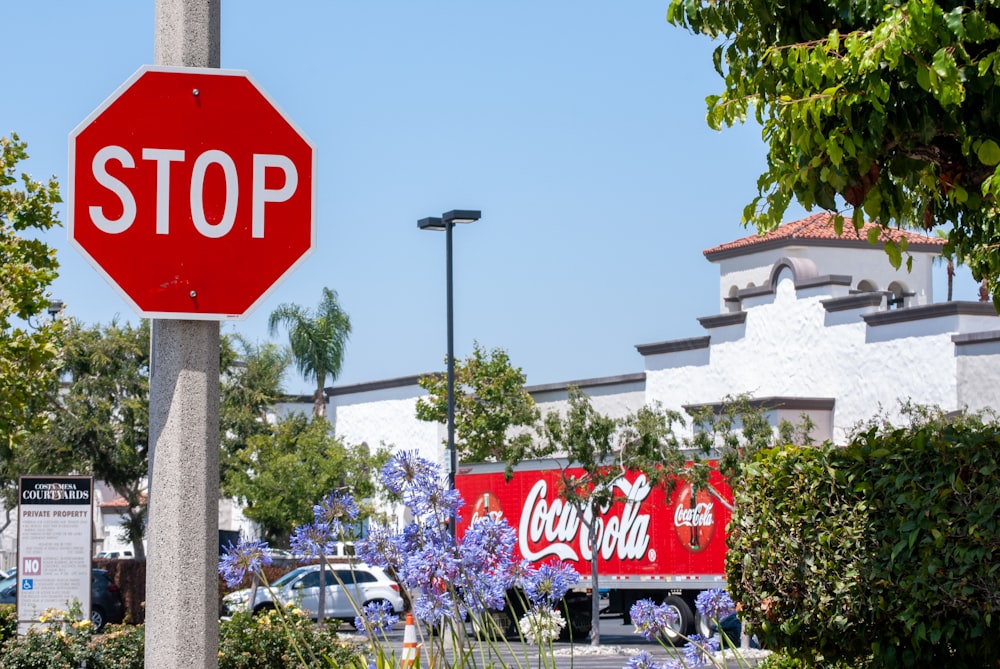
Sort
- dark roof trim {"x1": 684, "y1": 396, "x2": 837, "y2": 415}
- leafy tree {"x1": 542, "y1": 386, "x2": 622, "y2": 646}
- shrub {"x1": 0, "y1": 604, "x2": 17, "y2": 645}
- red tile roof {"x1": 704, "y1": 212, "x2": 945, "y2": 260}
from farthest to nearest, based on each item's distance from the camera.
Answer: red tile roof {"x1": 704, "y1": 212, "x2": 945, "y2": 260}, dark roof trim {"x1": 684, "y1": 396, "x2": 837, "y2": 415}, leafy tree {"x1": 542, "y1": 386, "x2": 622, "y2": 646}, shrub {"x1": 0, "y1": 604, "x2": 17, "y2": 645}

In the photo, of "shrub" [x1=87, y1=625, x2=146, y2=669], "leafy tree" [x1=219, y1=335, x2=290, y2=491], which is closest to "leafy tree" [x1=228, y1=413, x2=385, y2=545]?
"leafy tree" [x1=219, y1=335, x2=290, y2=491]

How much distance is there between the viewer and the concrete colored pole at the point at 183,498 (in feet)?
12.9

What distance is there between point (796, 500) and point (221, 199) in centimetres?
669

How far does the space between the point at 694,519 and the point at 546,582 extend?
71.9 ft

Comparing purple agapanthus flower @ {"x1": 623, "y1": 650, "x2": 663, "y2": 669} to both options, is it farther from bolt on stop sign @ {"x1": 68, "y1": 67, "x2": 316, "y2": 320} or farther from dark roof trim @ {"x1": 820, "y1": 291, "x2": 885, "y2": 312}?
dark roof trim @ {"x1": 820, "y1": 291, "x2": 885, "y2": 312}

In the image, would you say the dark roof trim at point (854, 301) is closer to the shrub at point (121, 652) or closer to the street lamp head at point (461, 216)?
the street lamp head at point (461, 216)

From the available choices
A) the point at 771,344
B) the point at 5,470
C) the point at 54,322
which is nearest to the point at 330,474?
the point at 5,470

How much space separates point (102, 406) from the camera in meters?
41.2

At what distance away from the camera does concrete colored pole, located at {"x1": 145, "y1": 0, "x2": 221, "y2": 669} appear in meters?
3.94

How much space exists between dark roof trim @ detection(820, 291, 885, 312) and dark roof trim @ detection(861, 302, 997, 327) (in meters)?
0.46

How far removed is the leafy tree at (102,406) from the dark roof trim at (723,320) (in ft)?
55.9

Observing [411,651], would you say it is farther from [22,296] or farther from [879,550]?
[22,296]

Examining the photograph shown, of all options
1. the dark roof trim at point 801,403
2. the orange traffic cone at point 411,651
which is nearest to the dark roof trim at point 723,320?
the dark roof trim at point 801,403

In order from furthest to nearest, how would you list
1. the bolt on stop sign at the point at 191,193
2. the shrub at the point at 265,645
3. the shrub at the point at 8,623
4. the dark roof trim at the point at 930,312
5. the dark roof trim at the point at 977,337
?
the dark roof trim at the point at 930,312 → the dark roof trim at the point at 977,337 → the shrub at the point at 8,623 → the shrub at the point at 265,645 → the bolt on stop sign at the point at 191,193
